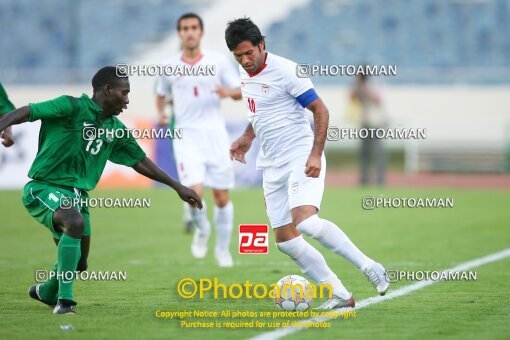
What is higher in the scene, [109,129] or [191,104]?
[191,104]

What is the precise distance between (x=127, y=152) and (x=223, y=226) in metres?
3.52

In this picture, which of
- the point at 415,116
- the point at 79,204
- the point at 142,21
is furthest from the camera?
the point at 142,21

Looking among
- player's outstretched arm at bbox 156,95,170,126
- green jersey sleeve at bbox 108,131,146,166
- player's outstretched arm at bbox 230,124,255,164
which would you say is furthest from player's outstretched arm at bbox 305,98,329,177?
player's outstretched arm at bbox 156,95,170,126

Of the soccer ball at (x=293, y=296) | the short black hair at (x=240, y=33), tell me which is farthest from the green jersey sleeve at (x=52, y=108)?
the soccer ball at (x=293, y=296)

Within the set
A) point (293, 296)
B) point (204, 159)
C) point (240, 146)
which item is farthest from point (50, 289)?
point (204, 159)

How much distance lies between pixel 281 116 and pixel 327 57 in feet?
75.7

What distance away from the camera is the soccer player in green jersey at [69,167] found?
23.0 ft

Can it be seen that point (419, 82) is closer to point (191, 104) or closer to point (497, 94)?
point (497, 94)

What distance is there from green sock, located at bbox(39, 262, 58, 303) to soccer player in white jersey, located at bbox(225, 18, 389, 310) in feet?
5.58

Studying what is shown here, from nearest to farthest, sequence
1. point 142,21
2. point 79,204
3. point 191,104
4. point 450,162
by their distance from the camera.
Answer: point 79,204
point 191,104
point 450,162
point 142,21

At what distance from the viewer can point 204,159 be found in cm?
1132

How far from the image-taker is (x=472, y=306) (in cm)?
757

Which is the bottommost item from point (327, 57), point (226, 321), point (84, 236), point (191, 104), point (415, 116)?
point (226, 321)

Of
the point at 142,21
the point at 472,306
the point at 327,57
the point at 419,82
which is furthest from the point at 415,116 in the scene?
the point at 472,306
